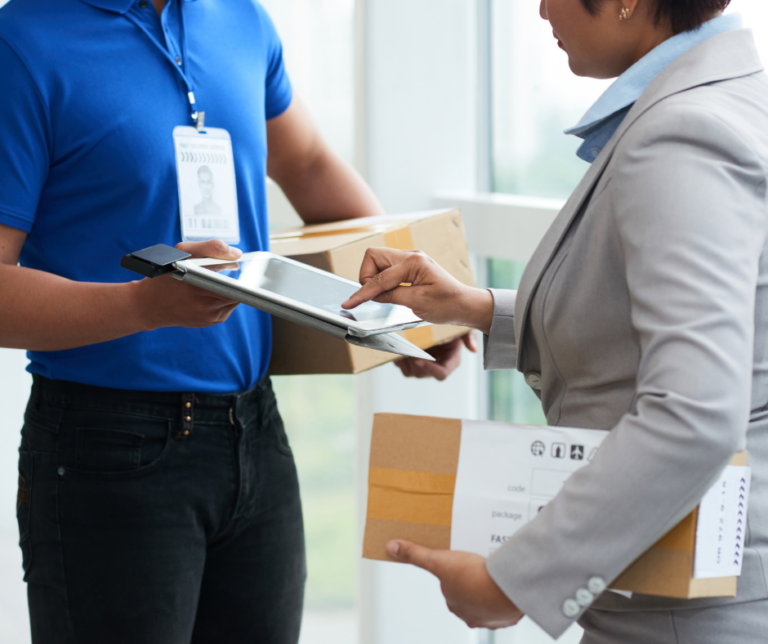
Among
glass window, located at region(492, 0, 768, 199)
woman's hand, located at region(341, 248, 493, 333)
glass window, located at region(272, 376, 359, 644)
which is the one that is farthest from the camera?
glass window, located at region(272, 376, 359, 644)

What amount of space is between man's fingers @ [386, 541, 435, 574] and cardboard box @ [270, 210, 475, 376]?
544mm

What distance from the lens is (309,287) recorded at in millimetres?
992

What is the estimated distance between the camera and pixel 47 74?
1049 millimetres

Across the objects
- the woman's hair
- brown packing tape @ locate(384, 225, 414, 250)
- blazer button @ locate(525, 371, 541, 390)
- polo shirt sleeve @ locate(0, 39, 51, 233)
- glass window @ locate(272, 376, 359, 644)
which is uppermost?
the woman's hair

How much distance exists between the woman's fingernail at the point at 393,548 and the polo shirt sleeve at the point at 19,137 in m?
0.69

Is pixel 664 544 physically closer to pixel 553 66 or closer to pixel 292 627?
pixel 292 627

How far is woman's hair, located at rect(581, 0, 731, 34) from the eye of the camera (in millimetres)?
759

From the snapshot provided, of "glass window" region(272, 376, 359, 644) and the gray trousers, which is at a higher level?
the gray trousers

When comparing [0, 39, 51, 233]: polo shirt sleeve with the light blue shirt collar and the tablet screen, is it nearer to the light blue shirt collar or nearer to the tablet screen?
the tablet screen

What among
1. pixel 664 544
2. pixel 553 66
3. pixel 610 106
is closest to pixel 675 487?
pixel 664 544

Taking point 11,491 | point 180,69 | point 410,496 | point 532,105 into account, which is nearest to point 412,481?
point 410,496

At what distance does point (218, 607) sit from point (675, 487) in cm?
90

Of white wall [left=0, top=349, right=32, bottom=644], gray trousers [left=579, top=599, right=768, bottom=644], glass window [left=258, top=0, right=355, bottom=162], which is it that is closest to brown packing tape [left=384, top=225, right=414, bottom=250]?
gray trousers [left=579, top=599, right=768, bottom=644]

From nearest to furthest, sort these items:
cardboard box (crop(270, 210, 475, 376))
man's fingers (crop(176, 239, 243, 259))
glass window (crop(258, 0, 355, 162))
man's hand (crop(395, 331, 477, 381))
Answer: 1. man's fingers (crop(176, 239, 243, 259))
2. cardboard box (crop(270, 210, 475, 376))
3. man's hand (crop(395, 331, 477, 381))
4. glass window (crop(258, 0, 355, 162))
